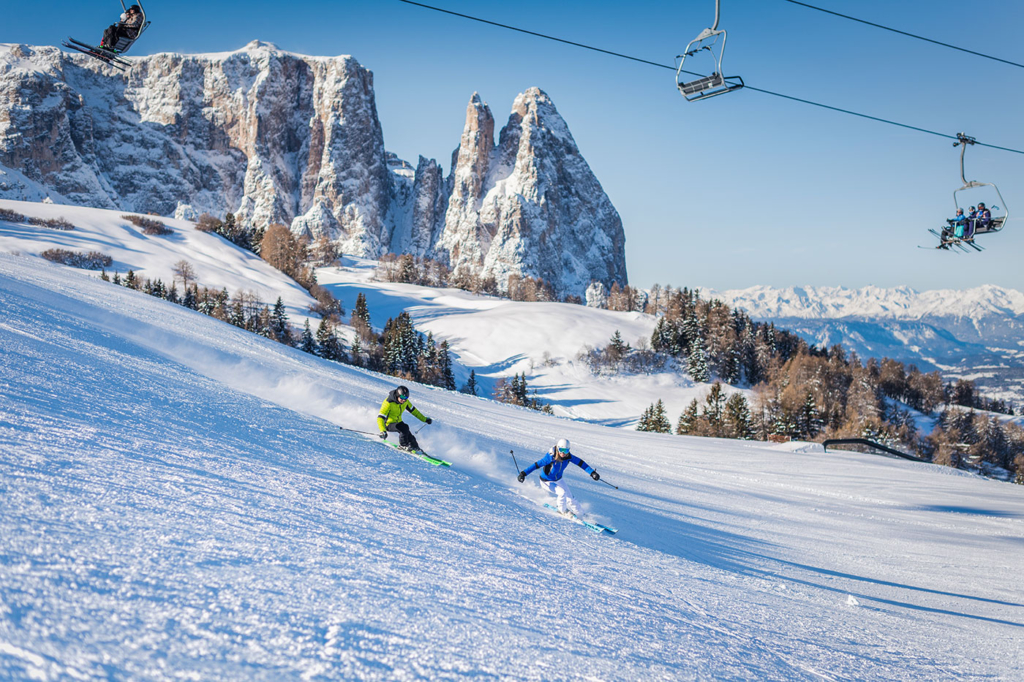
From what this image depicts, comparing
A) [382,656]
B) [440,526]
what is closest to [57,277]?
[440,526]

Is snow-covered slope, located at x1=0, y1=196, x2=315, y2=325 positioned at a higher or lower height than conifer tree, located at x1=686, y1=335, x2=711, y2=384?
higher

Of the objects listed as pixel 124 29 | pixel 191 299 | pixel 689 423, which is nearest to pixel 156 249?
pixel 191 299

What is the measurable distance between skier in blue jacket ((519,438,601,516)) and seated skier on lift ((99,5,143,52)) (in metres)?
11.7

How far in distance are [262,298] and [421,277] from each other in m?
87.0

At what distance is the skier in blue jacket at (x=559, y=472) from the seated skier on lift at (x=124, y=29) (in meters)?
11.7

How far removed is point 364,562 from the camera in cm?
577

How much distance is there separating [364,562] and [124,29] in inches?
467

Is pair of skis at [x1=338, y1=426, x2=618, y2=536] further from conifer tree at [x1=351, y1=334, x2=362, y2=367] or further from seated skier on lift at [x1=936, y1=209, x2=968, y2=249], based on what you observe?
conifer tree at [x1=351, y1=334, x2=362, y2=367]

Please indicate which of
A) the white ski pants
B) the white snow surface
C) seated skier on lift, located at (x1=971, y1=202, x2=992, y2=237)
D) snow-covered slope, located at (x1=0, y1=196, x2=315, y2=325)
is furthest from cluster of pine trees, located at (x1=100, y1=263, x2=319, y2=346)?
seated skier on lift, located at (x1=971, y1=202, x2=992, y2=237)

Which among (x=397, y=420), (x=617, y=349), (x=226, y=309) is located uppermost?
(x=617, y=349)

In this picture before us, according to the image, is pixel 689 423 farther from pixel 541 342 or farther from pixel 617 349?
pixel 541 342

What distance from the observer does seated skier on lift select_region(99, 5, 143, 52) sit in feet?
36.4

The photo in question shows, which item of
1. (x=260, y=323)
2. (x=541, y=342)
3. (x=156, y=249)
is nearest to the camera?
(x=260, y=323)

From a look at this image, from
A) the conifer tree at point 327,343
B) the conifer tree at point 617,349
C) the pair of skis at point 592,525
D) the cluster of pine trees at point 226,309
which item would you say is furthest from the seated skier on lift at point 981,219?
the conifer tree at point 617,349
